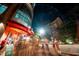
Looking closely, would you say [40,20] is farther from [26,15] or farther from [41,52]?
[41,52]

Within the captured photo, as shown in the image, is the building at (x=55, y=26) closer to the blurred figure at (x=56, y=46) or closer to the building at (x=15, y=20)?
the blurred figure at (x=56, y=46)

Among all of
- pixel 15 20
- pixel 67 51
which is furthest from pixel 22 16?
pixel 67 51

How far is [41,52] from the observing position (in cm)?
134

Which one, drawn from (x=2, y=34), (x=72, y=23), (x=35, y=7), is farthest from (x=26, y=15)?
(x=72, y=23)

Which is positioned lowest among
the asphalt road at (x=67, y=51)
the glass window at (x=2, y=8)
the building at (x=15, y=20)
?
the asphalt road at (x=67, y=51)

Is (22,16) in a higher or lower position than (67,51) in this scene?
higher

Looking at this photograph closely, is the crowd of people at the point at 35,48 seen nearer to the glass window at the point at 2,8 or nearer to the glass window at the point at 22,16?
the glass window at the point at 22,16

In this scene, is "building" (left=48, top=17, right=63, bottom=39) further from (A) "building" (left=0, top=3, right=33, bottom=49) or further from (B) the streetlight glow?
(A) "building" (left=0, top=3, right=33, bottom=49)

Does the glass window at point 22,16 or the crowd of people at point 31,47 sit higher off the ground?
the glass window at point 22,16

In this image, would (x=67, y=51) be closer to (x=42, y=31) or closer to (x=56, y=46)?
(x=56, y=46)

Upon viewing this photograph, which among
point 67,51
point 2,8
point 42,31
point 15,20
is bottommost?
point 67,51

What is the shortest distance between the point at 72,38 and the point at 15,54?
49 cm

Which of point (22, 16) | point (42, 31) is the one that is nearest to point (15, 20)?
point (22, 16)

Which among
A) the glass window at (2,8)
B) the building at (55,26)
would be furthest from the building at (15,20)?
the building at (55,26)
